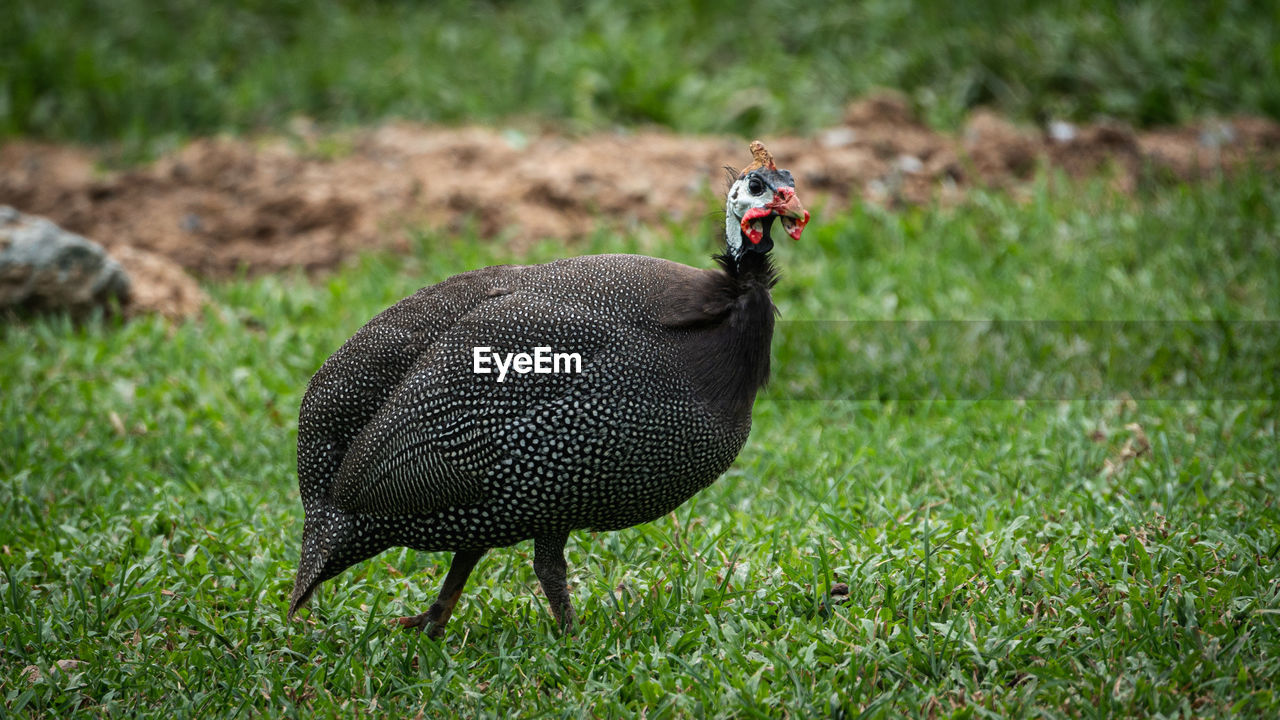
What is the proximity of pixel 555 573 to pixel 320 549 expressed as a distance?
2.35 feet

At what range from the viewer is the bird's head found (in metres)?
3.24

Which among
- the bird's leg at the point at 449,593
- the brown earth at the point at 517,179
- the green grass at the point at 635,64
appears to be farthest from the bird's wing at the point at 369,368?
the green grass at the point at 635,64

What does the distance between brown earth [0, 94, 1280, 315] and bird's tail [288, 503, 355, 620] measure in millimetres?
3550

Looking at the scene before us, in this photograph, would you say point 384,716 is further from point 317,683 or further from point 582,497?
point 582,497

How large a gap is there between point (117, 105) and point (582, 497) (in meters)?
7.15

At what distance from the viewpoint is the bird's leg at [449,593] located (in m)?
3.57

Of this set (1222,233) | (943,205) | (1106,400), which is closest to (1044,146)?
(943,205)

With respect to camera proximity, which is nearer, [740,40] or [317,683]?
[317,683]

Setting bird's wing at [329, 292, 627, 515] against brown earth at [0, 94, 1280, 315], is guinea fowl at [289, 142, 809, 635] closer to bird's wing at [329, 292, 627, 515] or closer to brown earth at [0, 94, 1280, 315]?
bird's wing at [329, 292, 627, 515]

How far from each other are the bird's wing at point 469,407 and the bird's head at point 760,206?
45 cm

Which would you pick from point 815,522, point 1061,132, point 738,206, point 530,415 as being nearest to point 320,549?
point 530,415

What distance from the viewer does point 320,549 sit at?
3.50 meters

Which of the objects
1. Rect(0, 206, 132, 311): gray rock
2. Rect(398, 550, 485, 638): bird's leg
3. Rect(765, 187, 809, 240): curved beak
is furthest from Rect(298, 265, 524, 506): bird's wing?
Rect(0, 206, 132, 311): gray rock

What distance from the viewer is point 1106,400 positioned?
16.8 feet
